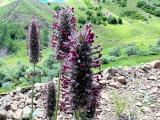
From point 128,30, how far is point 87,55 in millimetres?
121111

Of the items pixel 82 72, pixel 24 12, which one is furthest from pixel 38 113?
pixel 24 12

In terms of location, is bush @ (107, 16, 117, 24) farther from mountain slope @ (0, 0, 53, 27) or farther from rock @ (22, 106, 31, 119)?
rock @ (22, 106, 31, 119)

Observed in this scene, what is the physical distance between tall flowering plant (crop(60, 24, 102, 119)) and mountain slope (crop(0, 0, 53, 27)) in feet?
301

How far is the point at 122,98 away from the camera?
61.8 feet

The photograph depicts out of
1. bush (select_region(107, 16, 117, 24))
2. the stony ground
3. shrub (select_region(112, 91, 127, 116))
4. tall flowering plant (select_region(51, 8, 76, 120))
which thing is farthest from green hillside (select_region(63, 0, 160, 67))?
tall flowering plant (select_region(51, 8, 76, 120))

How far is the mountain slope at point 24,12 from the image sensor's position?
104125 millimetres

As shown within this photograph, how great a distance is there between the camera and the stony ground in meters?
17.8

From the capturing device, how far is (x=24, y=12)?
104125 mm

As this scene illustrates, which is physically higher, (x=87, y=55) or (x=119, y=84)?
(x=87, y=55)

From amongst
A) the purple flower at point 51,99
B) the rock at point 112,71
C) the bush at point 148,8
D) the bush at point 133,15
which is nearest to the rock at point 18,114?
the purple flower at point 51,99

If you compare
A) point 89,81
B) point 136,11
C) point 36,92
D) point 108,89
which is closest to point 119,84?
point 108,89

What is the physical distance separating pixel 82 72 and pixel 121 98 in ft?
33.4

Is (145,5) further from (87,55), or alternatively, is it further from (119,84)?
(87,55)

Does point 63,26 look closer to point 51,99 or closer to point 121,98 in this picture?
point 51,99
